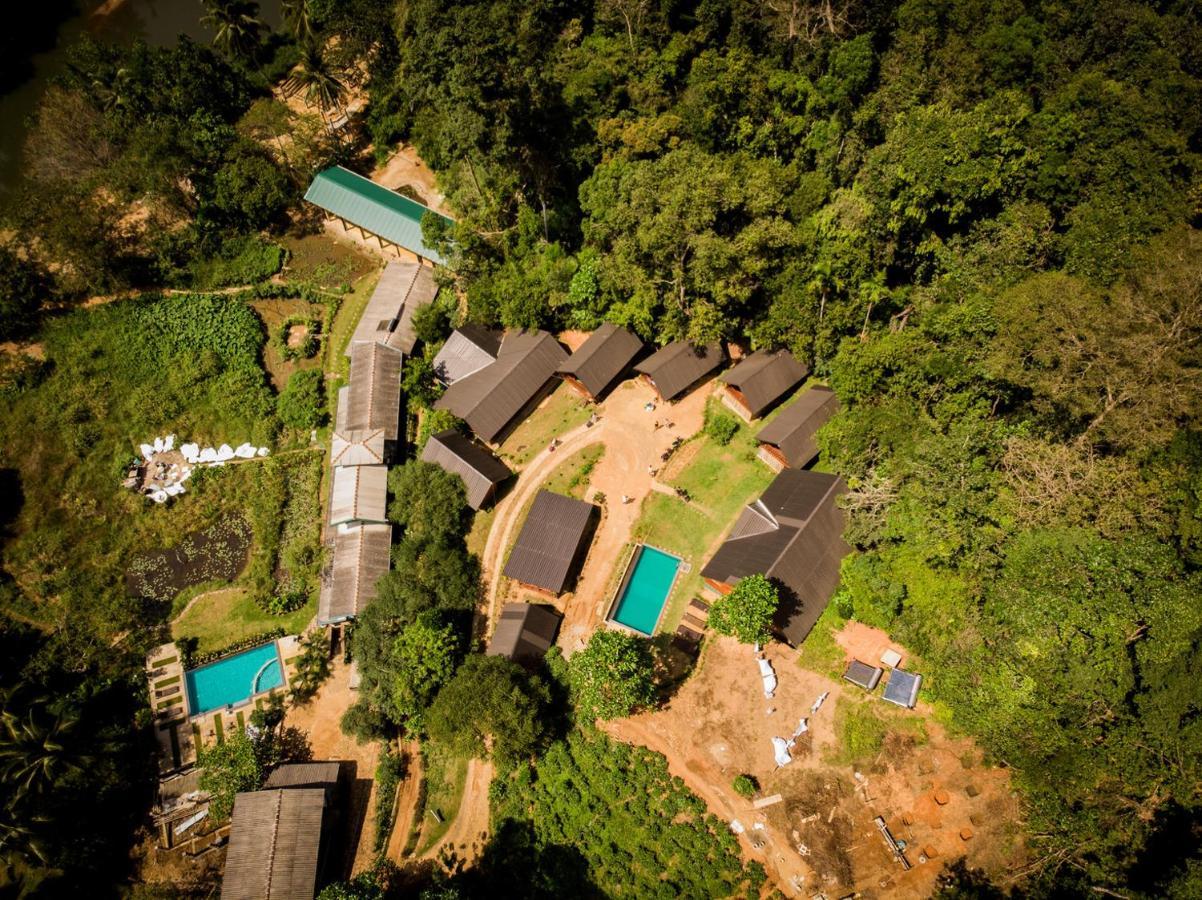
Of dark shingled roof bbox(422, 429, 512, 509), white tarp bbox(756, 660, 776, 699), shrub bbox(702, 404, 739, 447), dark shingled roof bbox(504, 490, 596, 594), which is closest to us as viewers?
white tarp bbox(756, 660, 776, 699)

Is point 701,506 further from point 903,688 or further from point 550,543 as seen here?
point 903,688

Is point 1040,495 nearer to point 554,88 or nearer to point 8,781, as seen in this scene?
point 554,88

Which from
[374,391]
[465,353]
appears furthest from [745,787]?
[374,391]

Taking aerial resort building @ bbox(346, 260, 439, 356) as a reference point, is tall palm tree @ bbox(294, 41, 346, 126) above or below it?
above

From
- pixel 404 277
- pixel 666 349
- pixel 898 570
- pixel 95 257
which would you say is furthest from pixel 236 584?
A: pixel 898 570

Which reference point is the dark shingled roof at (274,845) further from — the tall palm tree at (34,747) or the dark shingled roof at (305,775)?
the tall palm tree at (34,747)

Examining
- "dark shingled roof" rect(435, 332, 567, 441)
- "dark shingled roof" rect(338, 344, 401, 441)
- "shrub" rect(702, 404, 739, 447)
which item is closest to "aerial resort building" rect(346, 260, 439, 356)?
"dark shingled roof" rect(338, 344, 401, 441)

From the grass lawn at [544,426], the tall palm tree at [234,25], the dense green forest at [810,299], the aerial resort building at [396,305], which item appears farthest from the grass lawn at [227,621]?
the tall palm tree at [234,25]

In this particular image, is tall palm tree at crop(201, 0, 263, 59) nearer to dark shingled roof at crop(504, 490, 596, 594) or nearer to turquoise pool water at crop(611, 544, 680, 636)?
dark shingled roof at crop(504, 490, 596, 594)
